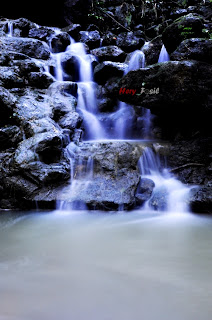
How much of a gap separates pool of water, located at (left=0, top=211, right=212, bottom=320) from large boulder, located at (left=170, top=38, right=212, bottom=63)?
4113mm

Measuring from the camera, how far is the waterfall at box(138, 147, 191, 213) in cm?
495

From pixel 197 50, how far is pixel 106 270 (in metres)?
5.76

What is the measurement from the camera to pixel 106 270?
2.41 m

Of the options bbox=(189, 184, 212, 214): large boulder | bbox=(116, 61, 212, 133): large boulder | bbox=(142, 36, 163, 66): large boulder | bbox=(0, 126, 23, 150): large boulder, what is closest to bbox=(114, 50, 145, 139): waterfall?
bbox=(142, 36, 163, 66): large boulder

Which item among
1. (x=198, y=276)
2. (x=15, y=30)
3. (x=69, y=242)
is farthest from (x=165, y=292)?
(x=15, y=30)

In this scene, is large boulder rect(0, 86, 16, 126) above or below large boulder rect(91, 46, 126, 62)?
below

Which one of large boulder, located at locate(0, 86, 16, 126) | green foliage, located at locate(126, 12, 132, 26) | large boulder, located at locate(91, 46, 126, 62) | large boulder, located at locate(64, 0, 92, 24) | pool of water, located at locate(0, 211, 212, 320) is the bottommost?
pool of water, located at locate(0, 211, 212, 320)

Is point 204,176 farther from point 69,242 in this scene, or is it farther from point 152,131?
point 69,242

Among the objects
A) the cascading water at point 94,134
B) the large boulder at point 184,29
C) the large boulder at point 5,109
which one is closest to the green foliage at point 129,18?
the cascading water at point 94,134

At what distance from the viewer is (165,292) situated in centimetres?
197

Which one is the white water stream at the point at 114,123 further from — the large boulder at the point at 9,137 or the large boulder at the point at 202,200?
the large boulder at the point at 9,137

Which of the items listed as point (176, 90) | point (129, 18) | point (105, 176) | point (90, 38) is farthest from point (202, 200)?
point (129, 18)

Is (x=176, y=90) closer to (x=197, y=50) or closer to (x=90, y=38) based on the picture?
(x=197, y=50)

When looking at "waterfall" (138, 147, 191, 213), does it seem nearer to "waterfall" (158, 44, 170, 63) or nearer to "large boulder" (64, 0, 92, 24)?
"waterfall" (158, 44, 170, 63)
